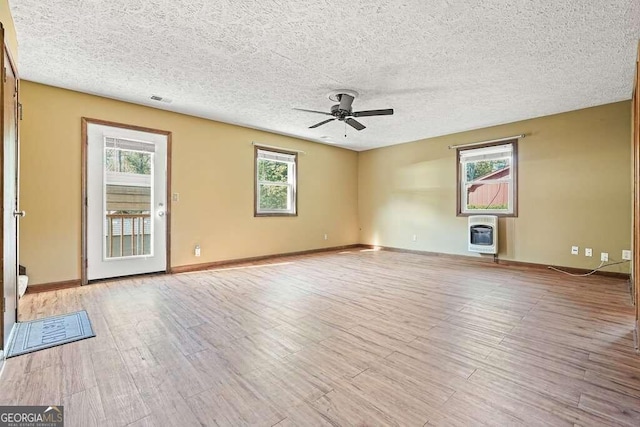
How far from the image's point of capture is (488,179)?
5387 mm

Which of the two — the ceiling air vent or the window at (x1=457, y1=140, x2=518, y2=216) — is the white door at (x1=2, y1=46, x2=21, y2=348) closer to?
the ceiling air vent

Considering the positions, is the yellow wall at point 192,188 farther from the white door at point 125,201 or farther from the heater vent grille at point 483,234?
the heater vent grille at point 483,234

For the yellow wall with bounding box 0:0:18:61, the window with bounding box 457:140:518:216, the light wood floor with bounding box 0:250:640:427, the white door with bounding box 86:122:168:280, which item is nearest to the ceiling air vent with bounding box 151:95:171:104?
the white door with bounding box 86:122:168:280

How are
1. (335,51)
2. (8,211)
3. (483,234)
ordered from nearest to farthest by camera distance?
1. (8,211)
2. (335,51)
3. (483,234)

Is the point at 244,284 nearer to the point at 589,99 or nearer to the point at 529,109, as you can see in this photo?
the point at 529,109

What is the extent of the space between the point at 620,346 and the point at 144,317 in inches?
150

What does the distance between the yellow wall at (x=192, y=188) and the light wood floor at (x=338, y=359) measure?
87 cm

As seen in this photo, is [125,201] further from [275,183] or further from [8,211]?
[275,183]

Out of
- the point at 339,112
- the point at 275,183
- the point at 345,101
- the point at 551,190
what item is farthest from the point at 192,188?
the point at 551,190

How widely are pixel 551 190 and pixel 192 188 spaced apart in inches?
228

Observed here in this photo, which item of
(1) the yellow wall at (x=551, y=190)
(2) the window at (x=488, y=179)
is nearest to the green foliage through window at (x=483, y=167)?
(2) the window at (x=488, y=179)

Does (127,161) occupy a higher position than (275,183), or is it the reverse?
(127,161)

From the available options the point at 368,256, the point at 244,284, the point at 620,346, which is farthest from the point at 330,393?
the point at 368,256

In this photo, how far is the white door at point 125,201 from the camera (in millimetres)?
3814
